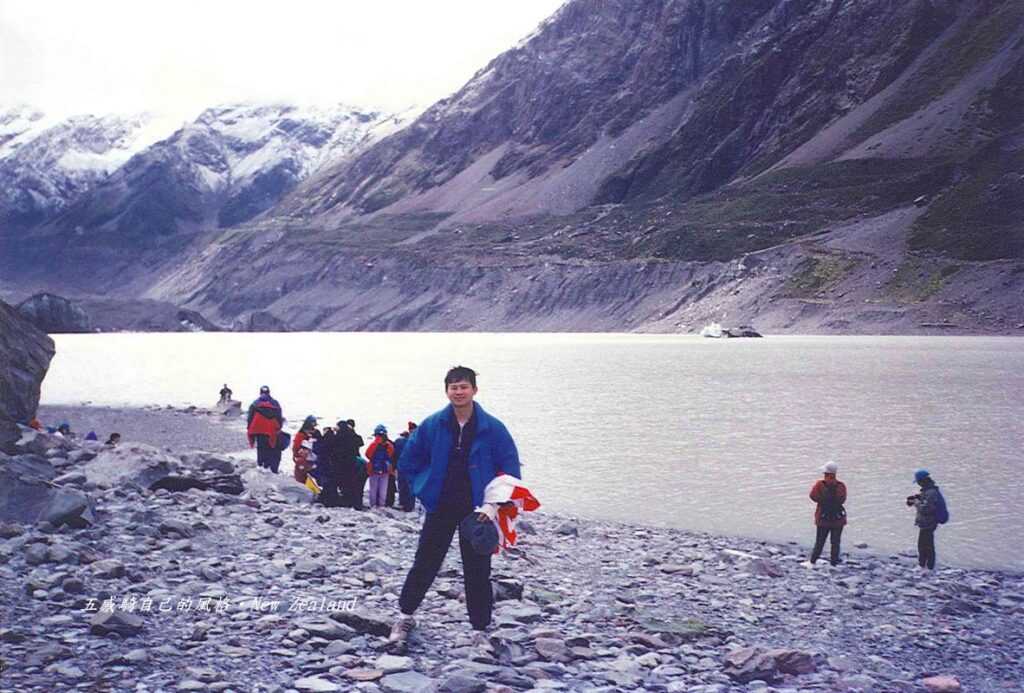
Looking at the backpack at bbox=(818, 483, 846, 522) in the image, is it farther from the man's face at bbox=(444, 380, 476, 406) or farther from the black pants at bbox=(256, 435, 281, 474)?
the black pants at bbox=(256, 435, 281, 474)

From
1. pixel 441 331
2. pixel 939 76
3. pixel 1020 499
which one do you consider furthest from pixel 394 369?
pixel 939 76

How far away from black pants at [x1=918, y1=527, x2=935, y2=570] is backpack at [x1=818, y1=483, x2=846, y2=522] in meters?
1.36

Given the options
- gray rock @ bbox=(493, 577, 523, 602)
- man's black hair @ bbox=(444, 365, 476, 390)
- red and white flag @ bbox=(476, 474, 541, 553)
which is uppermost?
man's black hair @ bbox=(444, 365, 476, 390)

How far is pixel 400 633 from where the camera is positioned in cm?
899

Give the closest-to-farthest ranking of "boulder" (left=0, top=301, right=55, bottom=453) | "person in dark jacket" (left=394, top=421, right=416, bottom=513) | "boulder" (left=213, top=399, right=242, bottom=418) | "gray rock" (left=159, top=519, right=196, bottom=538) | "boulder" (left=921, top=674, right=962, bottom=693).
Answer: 1. "boulder" (left=921, top=674, right=962, bottom=693)
2. "gray rock" (left=159, top=519, right=196, bottom=538)
3. "person in dark jacket" (left=394, top=421, right=416, bottom=513)
4. "boulder" (left=0, top=301, right=55, bottom=453)
5. "boulder" (left=213, top=399, right=242, bottom=418)

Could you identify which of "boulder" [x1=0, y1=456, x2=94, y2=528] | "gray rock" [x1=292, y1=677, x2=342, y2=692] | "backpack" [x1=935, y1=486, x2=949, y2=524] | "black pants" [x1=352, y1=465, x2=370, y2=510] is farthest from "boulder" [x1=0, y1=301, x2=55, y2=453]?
"backpack" [x1=935, y1=486, x2=949, y2=524]

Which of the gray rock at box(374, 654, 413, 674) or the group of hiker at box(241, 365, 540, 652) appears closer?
the gray rock at box(374, 654, 413, 674)

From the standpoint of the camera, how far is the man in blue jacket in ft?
29.5

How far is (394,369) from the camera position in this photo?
7838cm

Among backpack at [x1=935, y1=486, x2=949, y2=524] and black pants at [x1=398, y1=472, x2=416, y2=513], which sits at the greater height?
backpack at [x1=935, y1=486, x2=949, y2=524]

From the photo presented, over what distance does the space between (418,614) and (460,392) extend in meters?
2.77

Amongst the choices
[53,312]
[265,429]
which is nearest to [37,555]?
[265,429]

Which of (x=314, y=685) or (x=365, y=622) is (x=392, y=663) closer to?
(x=314, y=685)

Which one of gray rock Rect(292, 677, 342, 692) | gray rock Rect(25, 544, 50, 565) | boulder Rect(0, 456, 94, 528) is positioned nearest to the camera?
gray rock Rect(292, 677, 342, 692)
